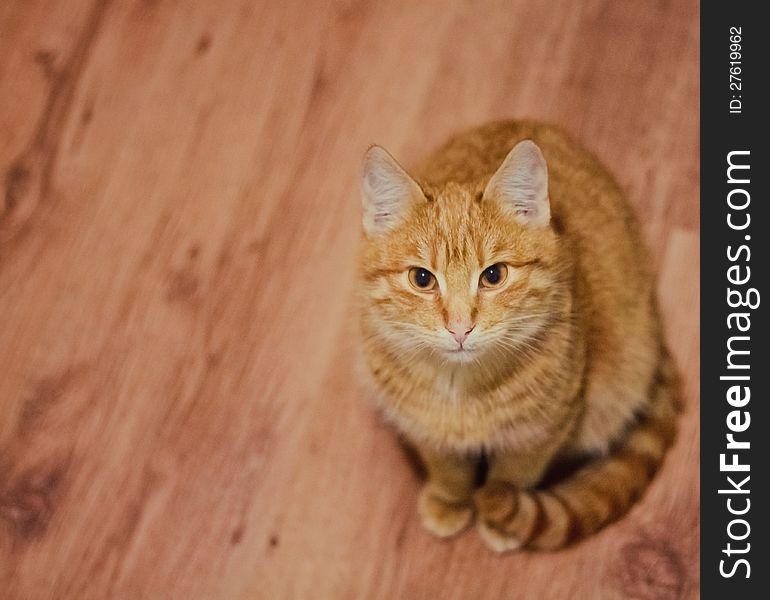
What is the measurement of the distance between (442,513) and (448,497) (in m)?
0.03

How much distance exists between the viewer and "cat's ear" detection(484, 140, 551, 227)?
1.10 m

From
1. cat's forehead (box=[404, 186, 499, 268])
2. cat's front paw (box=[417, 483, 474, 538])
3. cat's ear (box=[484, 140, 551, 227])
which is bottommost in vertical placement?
cat's front paw (box=[417, 483, 474, 538])

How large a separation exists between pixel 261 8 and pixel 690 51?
0.97 m

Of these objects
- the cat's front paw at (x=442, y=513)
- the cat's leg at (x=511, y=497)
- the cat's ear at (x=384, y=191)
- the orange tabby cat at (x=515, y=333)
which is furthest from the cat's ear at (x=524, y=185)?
the cat's front paw at (x=442, y=513)

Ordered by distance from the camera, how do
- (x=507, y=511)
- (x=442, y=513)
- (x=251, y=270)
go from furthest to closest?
(x=251, y=270)
(x=442, y=513)
(x=507, y=511)

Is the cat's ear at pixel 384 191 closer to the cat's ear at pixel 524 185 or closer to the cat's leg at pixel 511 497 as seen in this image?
the cat's ear at pixel 524 185

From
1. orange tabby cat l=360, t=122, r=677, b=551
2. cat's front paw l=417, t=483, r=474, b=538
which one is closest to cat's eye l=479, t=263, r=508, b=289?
orange tabby cat l=360, t=122, r=677, b=551

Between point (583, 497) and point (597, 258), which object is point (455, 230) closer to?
point (597, 258)

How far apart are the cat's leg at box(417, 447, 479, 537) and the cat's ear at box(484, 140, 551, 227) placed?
0.45 m

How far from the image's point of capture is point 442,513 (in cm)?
141

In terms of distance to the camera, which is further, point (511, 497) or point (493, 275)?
point (511, 497)

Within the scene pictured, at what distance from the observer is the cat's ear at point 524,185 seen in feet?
3.61

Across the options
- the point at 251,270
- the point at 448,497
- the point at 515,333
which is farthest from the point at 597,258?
the point at 251,270
